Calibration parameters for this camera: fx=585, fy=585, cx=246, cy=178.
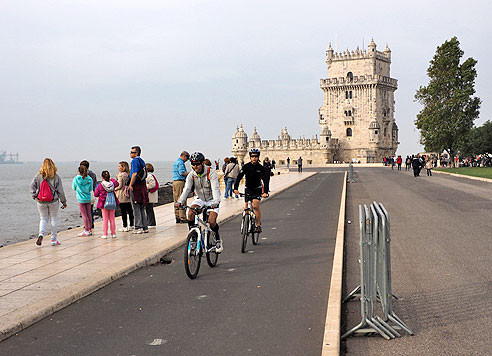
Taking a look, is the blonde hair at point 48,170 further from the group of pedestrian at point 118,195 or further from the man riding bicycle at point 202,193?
the man riding bicycle at point 202,193

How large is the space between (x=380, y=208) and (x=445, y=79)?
53402 mm

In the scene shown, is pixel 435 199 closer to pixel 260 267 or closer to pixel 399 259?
pixel 399 259

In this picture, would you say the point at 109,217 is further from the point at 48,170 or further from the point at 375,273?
the point at 375,273

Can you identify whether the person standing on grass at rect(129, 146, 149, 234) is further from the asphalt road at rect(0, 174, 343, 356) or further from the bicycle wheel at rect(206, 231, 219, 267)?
the bicycle wheel at rect(206, 231, 219, 267)

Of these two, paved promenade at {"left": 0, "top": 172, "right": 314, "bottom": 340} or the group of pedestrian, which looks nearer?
paved promenade at {"left": 0, "top": 172, "right": 314, "bottom": 340}

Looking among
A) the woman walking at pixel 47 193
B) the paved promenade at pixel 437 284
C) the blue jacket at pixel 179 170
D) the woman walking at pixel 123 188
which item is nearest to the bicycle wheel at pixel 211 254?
the paved promenade at pixel 437 284

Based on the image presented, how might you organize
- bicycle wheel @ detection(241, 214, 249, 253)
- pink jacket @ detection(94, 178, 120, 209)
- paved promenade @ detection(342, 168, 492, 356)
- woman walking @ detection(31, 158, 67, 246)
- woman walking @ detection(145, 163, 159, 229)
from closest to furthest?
1. paved promenade @ detection(342, 168, 492, 356)
2. bicycle wheel @ detection(241, 214, 249, 253)
3. woman walking @ detection(31, 158, 67, 246)
4. pink jacket @ detection(94, 178, 120, 209)
5. woman walking @ detection(145, 163, 159, 229)

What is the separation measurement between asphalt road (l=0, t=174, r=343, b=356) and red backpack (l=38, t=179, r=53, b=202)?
129 inches

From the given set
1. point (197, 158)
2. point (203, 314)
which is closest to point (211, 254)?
point (197, 158)

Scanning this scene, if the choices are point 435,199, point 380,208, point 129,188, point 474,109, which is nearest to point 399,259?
point 380,208

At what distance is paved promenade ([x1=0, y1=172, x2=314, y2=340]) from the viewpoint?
675cm

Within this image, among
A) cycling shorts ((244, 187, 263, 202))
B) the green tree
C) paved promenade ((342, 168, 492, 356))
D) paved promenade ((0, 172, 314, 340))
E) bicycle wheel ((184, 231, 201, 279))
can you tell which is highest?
the green tree

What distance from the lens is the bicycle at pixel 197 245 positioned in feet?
27.0

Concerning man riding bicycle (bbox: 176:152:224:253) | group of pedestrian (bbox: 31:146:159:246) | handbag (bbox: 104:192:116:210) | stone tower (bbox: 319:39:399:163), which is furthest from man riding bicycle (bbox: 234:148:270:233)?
stone tower (bbox: 319:39:399:163)
